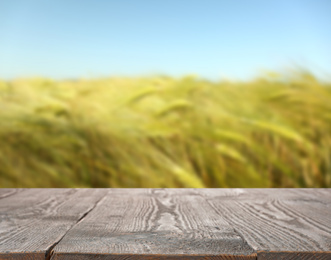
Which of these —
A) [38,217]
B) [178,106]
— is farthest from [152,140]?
[38,217]

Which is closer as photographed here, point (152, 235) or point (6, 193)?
point (152, 235)

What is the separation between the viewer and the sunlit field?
1.07m

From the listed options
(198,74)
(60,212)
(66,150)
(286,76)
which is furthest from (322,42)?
(60,212)

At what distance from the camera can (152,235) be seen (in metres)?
0.36

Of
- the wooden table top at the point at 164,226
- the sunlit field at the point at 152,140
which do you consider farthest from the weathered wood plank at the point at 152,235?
the sunlit field at the point at 152,140

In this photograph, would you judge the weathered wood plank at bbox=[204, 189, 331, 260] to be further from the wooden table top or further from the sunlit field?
the sunlit field

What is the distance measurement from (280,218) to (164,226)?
0.16 meters

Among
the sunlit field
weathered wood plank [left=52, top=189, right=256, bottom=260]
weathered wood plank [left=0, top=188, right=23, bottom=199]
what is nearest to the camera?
weathered wood plank [left=52, top=189, right=256, bottom=260]

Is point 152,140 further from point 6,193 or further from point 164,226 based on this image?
point 164,226

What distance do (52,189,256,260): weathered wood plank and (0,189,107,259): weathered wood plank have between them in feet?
0.06

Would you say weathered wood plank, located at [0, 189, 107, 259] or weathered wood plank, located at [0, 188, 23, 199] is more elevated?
weathered wood plank, located at [0, 189, 107, 259]

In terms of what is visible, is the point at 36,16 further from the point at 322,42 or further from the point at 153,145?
the point at 322,42

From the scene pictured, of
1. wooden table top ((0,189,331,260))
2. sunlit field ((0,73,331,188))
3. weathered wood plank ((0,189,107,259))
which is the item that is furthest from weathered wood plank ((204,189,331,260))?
sunlit field ((0,73,331,188))

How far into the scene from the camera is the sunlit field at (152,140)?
1072mm
